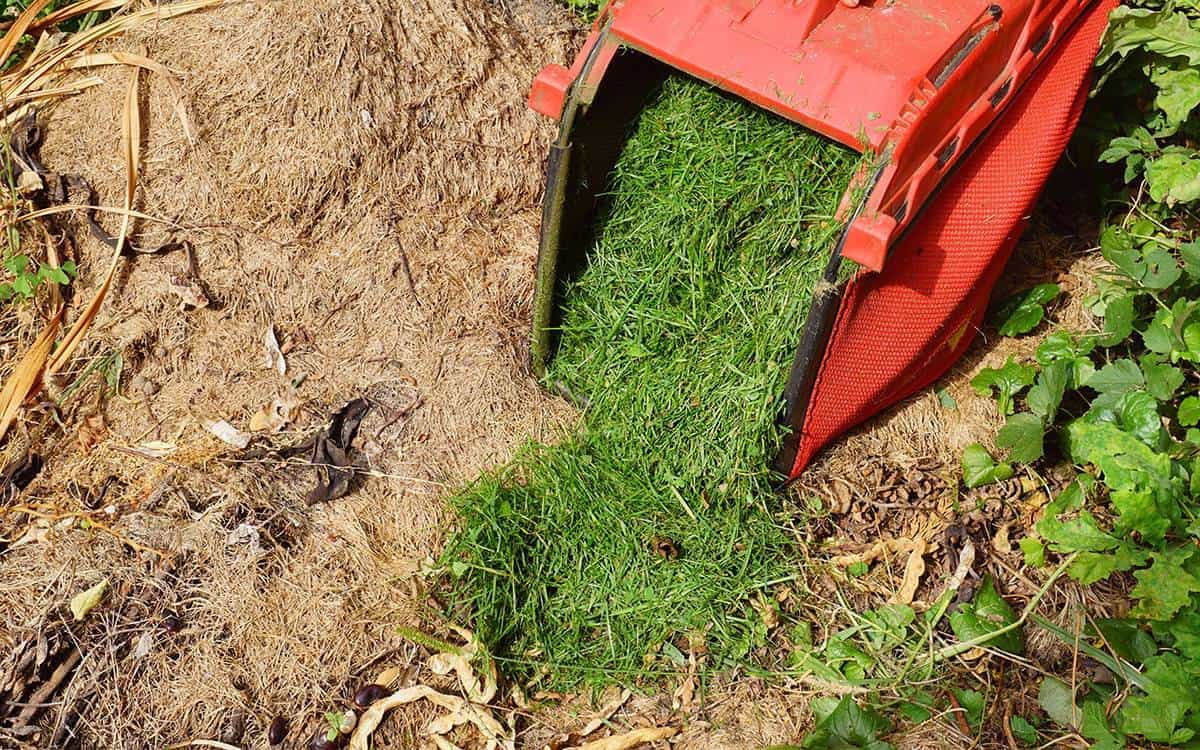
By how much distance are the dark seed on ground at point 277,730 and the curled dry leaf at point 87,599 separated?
2.18 feet

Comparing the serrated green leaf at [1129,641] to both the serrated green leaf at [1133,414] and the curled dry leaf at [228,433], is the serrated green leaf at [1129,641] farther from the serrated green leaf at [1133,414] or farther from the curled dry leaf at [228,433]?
the curled dry leaf at [228,433]

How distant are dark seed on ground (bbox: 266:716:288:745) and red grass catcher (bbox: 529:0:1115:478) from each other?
1.60 meters

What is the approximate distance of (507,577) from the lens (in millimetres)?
3098

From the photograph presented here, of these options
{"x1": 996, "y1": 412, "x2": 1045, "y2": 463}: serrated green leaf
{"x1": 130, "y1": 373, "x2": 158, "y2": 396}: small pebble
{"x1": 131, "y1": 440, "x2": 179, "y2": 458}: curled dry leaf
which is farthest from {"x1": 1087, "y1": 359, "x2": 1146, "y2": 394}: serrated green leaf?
{"x1": 130, "y1": 373, "x2": 158, "y2": 396}: small pebble

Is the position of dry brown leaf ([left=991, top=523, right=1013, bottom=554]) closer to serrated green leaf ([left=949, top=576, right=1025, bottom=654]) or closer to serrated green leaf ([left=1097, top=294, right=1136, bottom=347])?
serrated green leaf ([left=949, top=576, right=1025, bottom=654])

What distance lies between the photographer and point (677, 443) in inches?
126

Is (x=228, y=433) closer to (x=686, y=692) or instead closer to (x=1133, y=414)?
(x=686, y=692)

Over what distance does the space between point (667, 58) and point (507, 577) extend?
1604 mm

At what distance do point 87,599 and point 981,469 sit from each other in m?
2.81

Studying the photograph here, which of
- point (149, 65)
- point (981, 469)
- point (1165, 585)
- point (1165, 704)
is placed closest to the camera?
point (1165, 704)

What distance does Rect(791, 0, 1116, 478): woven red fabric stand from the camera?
287 centimetres

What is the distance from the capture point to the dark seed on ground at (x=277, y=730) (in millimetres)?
2932

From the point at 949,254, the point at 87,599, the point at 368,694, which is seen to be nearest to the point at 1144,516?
the point at 949,254

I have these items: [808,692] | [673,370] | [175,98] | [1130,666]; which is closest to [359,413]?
[673,370]
